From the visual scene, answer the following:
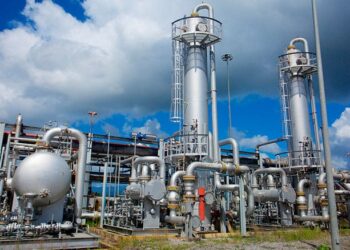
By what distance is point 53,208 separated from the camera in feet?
37.1

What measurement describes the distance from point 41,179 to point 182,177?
5.82 m

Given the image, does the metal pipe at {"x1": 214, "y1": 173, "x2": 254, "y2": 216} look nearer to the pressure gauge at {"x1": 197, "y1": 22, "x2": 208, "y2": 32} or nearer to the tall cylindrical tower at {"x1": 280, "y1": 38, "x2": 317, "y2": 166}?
the tall cylindrical tower at {"x1": 280, "y1": 38, "x2": 317, "y2": 166}

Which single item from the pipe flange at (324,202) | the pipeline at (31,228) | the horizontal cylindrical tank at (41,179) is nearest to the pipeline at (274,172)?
the pipe flange at (324,202)

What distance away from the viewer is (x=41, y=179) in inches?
412

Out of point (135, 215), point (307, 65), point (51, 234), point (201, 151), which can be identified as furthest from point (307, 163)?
point (51, 234)

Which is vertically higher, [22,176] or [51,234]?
[22,176]

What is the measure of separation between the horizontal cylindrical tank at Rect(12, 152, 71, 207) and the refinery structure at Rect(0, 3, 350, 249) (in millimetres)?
31

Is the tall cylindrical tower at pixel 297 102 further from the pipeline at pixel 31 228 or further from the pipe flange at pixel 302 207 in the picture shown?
the pipeline at pixel 31 228

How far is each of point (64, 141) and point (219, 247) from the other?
27.4 ft

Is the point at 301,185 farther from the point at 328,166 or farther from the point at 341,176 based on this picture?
the point at 328,166

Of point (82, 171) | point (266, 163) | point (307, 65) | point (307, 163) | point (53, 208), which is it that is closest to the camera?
point (53, 208)

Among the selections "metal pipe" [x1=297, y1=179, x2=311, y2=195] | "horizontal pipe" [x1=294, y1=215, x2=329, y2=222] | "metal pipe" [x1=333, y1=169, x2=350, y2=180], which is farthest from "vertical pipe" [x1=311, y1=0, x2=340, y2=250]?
"metal pipe" [x1=333, y1=169, x2=350, y2=180]

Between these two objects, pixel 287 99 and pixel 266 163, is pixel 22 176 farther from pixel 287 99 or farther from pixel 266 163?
pixel 266 163

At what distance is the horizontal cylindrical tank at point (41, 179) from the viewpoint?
34.1 ft
